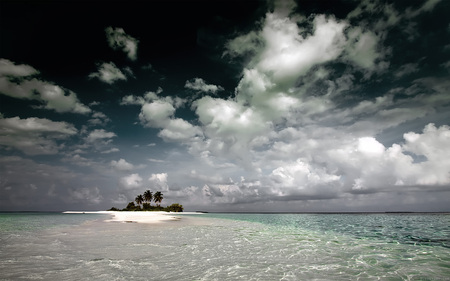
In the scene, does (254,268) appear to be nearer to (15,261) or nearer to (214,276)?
(214,276)

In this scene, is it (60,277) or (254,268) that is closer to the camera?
(60,277)

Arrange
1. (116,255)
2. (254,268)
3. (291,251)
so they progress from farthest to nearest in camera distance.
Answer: (291,251), (116,255), (254,268)

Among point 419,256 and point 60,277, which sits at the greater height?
point 60,277

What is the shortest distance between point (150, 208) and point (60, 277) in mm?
127157

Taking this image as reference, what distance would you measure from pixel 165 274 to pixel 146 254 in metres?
4.76

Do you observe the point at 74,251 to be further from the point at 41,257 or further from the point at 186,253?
the point at 186,253

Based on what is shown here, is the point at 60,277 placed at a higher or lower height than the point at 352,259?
higher

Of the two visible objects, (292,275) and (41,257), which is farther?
(41,257)

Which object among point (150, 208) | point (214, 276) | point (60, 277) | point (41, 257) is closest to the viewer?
point (60, 277)

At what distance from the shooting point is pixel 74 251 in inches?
561

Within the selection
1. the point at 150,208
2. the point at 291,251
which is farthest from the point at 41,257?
the point at 150,208

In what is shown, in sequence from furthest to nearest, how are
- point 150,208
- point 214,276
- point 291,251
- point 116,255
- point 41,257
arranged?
point 150,208
point 291,251
point 116,255
point 41,257
point 214,276

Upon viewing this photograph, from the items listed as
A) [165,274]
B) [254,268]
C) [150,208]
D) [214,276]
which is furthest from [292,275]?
[150,208]

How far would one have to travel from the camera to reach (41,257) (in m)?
12.5
